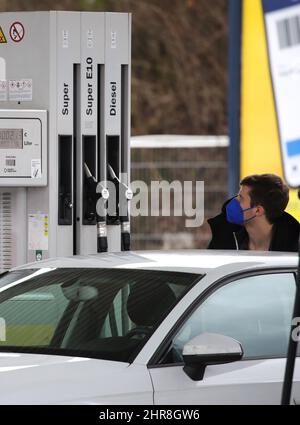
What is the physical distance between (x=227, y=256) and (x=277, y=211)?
2.54 m

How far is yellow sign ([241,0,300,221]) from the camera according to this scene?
14.2 m

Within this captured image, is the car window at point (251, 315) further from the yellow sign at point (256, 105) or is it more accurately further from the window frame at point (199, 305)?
the yellow sign at point (256, 105)

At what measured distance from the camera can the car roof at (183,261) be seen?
6.06 meters

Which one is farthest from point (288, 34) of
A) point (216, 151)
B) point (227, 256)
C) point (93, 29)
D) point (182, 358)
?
point (182, 358)

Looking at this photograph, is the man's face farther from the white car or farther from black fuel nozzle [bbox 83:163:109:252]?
the white car

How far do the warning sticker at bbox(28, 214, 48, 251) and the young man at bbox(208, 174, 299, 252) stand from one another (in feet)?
4.63

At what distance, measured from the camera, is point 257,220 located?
8.77m

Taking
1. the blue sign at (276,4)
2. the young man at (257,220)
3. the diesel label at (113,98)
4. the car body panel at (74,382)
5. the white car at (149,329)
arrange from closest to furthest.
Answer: the car body panel at (74,382)
the white car at (149,329)
the young man at (257,220)
the diesel label at (113,98)
the blue sign at (276,4)

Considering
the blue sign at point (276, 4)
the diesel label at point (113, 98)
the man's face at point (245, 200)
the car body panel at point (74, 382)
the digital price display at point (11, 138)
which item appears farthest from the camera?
the blue sign at point (276, 4)

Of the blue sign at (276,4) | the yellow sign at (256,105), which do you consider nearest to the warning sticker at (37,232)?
the yellow sign at (256,105)

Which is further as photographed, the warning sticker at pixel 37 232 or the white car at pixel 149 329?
the warning sticker at pixel 37 232

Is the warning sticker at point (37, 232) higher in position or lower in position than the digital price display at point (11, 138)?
lower

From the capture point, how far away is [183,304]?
18.8 ft

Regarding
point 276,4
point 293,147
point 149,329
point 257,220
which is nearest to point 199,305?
point 149,329
